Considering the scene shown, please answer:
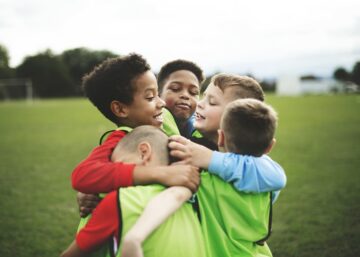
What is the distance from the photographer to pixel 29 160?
30.6ft

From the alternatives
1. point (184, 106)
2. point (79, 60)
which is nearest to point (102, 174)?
point (184, 106)

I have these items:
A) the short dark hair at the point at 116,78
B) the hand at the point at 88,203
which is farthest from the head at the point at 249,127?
the hand at the point at 88,203

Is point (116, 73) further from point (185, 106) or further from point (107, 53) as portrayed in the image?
point (107, 53)

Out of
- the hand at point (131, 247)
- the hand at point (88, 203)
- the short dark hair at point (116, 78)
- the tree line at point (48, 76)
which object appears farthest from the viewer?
the tree line at point (48, 76)

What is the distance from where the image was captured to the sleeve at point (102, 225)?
5.15 feet

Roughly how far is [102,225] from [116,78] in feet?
2.88

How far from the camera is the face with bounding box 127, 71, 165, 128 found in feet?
6.94

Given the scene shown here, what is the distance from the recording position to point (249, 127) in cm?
173

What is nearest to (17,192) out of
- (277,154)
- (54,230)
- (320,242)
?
(54,230)

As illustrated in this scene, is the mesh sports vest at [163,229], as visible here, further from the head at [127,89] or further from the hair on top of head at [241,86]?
the hair on top of head at [241,86]

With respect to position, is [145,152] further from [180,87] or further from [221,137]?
[180,87]

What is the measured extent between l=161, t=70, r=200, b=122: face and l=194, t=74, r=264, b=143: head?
0.96m

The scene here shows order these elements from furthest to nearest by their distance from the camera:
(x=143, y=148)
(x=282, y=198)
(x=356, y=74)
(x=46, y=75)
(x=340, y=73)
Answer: (x=340, y=73) → (x=356, y=74) → (x=46, y=75) → (x=282, y=198) → (x=143, y=148)

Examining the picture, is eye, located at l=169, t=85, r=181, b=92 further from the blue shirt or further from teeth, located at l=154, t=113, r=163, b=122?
the blue shirt
